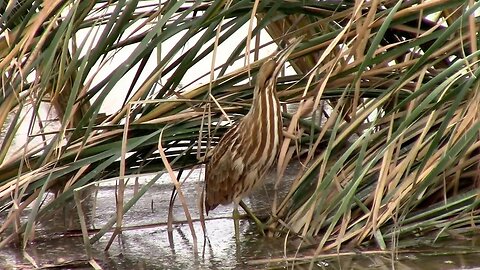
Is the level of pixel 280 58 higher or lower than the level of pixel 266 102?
higher

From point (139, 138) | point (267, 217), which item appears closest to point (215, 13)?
point (139, 138)

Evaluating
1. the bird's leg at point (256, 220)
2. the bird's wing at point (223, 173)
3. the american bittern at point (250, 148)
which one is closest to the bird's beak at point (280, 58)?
the american bittern at point (250, 148)

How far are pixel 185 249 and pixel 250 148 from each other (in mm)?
392

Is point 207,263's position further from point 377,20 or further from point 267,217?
point 377,20

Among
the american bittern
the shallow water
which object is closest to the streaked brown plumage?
the american bittern

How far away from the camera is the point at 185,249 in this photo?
10.5 feet

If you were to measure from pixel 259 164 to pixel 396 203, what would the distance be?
1.75 feet

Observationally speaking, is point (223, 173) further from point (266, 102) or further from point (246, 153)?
point (266, 102)

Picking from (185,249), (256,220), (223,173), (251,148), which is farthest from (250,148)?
(185,249)

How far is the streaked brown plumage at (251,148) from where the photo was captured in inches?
123

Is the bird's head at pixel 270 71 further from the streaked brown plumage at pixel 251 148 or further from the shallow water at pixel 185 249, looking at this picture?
the shallow water at pixel 185 249

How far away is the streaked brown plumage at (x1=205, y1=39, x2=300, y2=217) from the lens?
313 centimetres

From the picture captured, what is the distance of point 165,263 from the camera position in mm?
3051

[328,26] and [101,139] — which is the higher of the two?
[328,26]
